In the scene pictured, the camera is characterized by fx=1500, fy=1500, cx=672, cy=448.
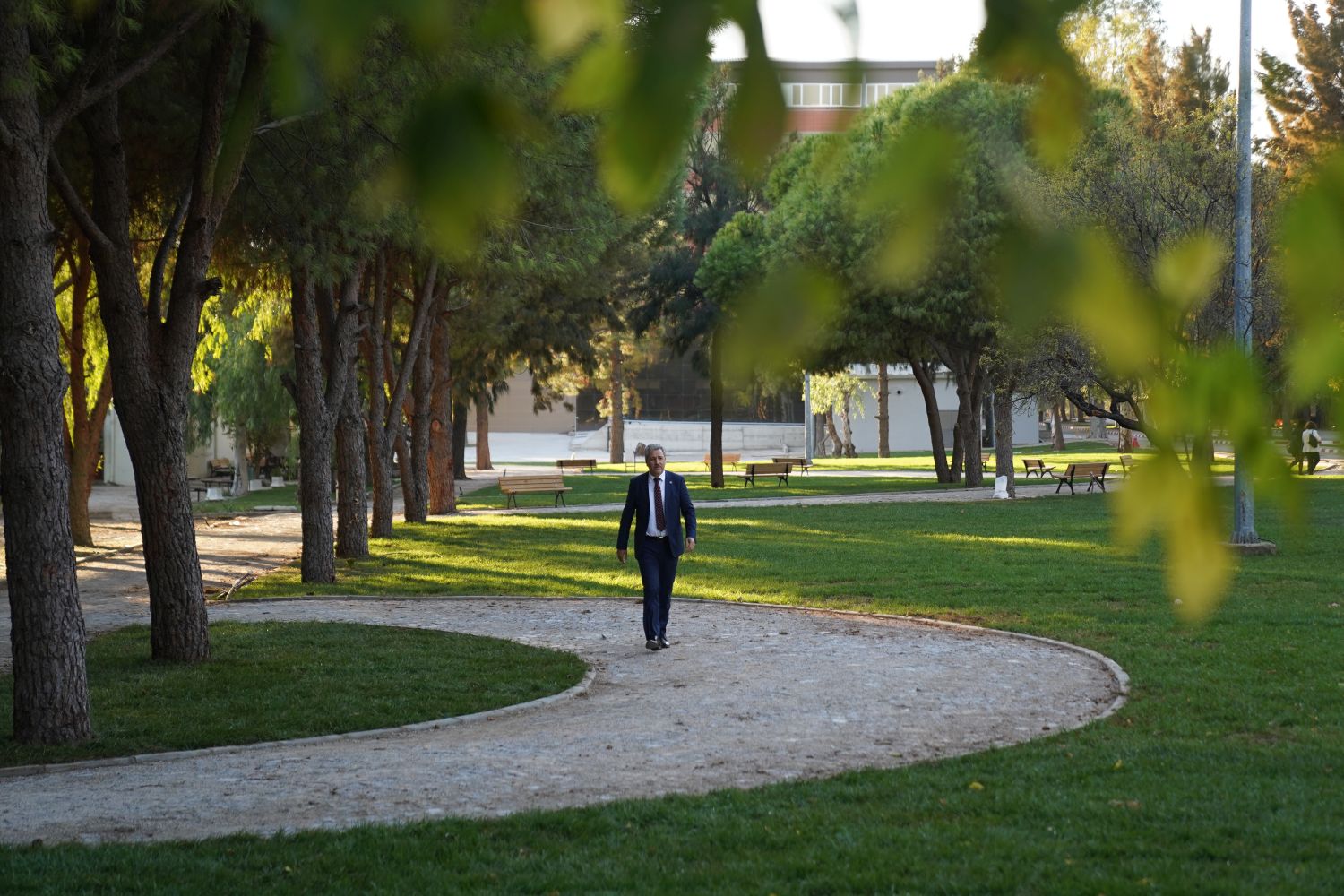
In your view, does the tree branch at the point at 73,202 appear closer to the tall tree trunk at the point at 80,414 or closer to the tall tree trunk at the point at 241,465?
the tall tree trunk at the point at 80,414

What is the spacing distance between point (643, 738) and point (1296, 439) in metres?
8.29

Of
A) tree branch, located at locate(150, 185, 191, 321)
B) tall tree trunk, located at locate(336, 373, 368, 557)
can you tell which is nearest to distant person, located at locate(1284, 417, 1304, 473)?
tree branch, located at locate(150, 185, 191, 321)

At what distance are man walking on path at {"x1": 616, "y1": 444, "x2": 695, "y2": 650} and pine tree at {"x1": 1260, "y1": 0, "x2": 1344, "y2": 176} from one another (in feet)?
38.0

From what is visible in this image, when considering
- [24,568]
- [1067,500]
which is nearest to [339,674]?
[24,568]

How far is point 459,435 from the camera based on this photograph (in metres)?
56.4

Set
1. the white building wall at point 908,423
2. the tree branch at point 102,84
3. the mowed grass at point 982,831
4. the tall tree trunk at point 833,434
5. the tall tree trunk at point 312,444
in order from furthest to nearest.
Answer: the white building wall at point 908,423 → the tall tree trunk at point 833,434 → the tall tree trunk at point 312,444 → the tree branch at point 102,84 → the mowed grass at point 982,831

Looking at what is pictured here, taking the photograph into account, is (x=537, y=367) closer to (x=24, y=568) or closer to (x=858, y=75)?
(x=24, y=568)

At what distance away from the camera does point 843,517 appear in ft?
104

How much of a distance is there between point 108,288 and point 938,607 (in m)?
8.94

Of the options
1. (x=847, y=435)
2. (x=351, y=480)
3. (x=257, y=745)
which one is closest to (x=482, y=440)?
(x=847, y=435)

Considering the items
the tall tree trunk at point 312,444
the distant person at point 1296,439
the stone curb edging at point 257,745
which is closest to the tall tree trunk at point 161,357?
the stone curb edging at point 257,745

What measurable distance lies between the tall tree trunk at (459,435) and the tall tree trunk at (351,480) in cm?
2604

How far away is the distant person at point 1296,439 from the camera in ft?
3.24

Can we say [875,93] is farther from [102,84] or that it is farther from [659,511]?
[659,511]
